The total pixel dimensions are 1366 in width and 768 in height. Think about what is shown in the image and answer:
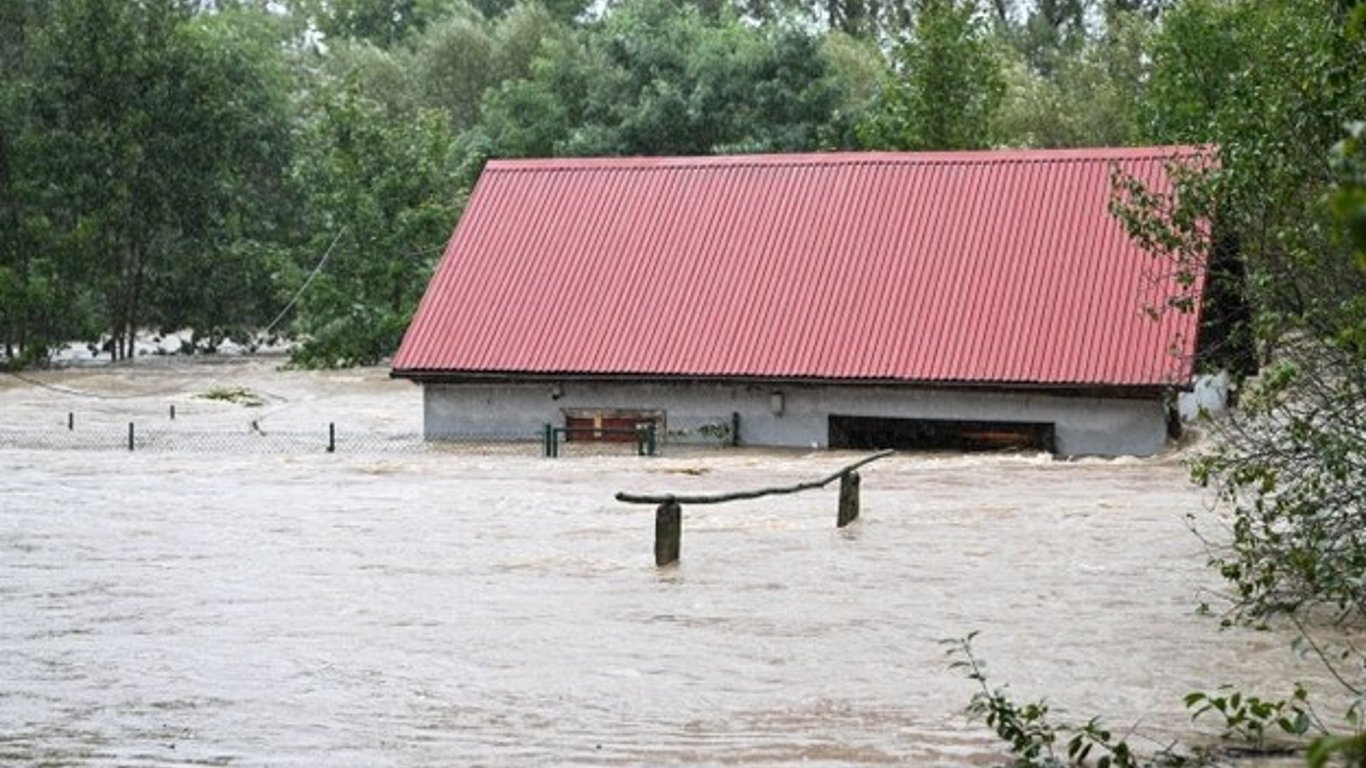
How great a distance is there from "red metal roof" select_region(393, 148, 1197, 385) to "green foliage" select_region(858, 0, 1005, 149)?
10.0 meters

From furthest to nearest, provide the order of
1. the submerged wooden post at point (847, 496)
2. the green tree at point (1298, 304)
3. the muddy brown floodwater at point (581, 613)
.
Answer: the submerged wooden post at point (847, 496)
the green tree at point (1298, 304)
the muddy brown floodwater at point (581, 613)

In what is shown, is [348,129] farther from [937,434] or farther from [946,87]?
[937,434]

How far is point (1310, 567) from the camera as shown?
12766 millimetres

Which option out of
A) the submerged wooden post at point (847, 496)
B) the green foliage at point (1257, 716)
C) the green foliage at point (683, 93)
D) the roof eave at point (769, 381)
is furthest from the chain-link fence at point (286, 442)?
the green foliage at point (1257, 716)

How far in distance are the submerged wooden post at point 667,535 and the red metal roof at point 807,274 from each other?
13252 mm

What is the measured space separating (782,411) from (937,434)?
107 inches

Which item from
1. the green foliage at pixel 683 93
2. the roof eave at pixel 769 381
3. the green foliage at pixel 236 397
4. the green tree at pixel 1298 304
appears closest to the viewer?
the green tree at pixel 1298 304

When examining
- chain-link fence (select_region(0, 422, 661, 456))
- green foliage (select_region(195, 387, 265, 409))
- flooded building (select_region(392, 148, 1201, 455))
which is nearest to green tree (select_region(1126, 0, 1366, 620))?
flooded building (select_region(392, 148, 1201, 455))

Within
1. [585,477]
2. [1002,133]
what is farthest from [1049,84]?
[585,477]

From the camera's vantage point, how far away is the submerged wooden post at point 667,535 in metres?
21.3

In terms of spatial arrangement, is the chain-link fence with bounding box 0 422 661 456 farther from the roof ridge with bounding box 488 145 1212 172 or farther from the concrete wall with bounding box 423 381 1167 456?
the roof ridge with bounding box 488 145 1212 172

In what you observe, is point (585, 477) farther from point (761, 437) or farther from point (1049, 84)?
point (1049, 84)

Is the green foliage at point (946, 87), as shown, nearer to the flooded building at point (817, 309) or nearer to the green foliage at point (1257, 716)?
the flooded building at point (817, 309)

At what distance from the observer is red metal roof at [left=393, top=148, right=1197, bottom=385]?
3500 cm
